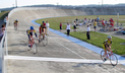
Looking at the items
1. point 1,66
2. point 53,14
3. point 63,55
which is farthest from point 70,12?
point 1,66

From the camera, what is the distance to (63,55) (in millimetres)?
12359

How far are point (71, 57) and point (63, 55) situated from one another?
70 cm

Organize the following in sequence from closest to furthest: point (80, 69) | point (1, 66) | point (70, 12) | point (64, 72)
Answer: point (1, 66), point (64, 72), point (80, 69), point (70, 12)

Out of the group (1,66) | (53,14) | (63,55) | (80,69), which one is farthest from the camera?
(53,14)

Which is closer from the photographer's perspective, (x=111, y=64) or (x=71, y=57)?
(x=111, y=64)

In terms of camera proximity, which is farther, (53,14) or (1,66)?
(53,14)

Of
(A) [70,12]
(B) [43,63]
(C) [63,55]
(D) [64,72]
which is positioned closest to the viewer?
(D) [64,72]

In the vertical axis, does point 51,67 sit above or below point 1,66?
below

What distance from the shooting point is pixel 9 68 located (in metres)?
9.02

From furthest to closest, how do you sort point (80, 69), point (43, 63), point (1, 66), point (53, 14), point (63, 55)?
point (53, 14) → point (63, 55) → point (43, 63) → point (80, 69) → point (1, 66)

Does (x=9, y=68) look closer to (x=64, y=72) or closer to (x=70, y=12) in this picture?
(x=64, y=72)

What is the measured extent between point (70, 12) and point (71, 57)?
216 ft

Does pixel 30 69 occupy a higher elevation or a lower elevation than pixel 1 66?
lower

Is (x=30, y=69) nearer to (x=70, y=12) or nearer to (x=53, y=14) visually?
(x=53, y=14)
